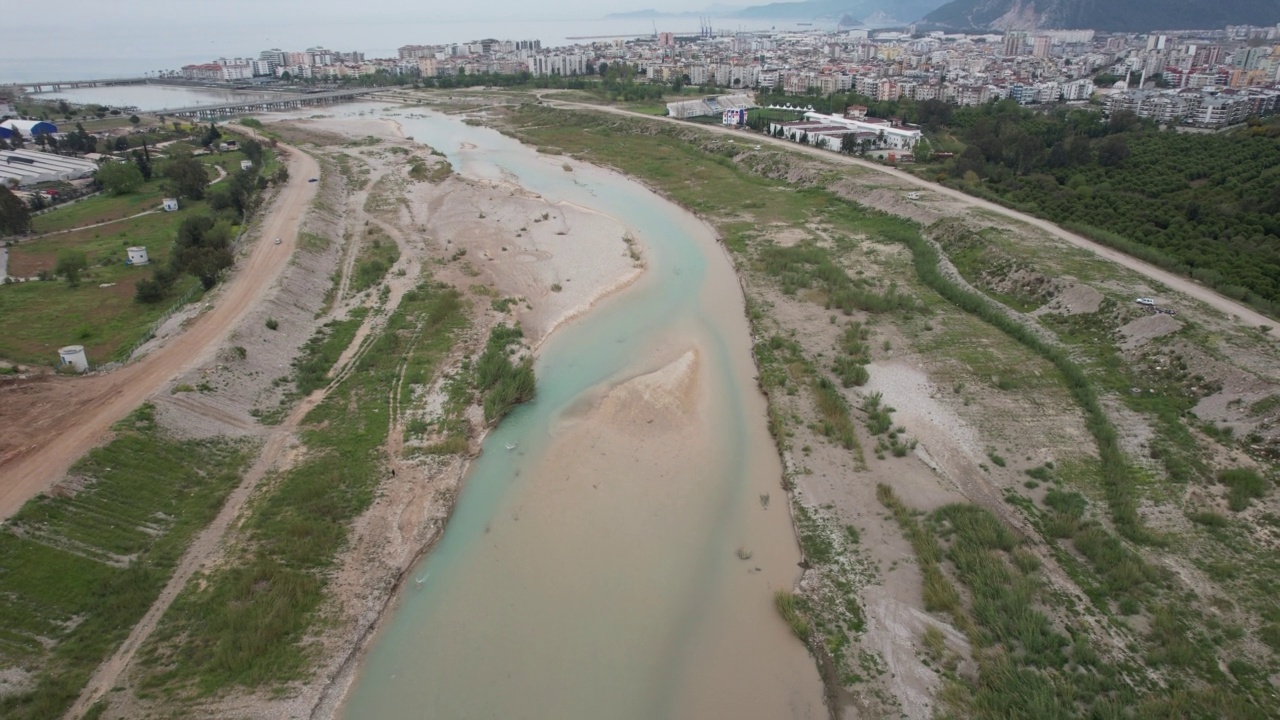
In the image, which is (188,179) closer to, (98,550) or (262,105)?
(98,550)

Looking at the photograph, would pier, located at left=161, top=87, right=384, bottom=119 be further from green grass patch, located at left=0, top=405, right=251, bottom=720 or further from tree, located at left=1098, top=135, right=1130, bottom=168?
tree, located at left=1098, top=135, right=1130, bottom=168

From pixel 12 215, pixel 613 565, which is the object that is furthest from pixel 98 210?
pixel 613 565

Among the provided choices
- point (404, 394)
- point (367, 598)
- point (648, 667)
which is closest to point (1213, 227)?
point (648, 667)

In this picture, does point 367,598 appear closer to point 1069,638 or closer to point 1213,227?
point 1069,638

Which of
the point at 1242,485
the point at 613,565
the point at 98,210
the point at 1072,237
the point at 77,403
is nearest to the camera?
the point at 613,565

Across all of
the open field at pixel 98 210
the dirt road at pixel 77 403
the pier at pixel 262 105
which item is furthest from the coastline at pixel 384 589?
the pier at pixel 262 105

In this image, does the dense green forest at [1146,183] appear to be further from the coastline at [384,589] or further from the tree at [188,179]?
the tree at [188,179]

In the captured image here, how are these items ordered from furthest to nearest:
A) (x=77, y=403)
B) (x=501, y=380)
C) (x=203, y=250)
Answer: (x=203, y=250), (x=501, y=380), (x=77, y=403)

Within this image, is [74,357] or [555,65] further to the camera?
[555,65]
